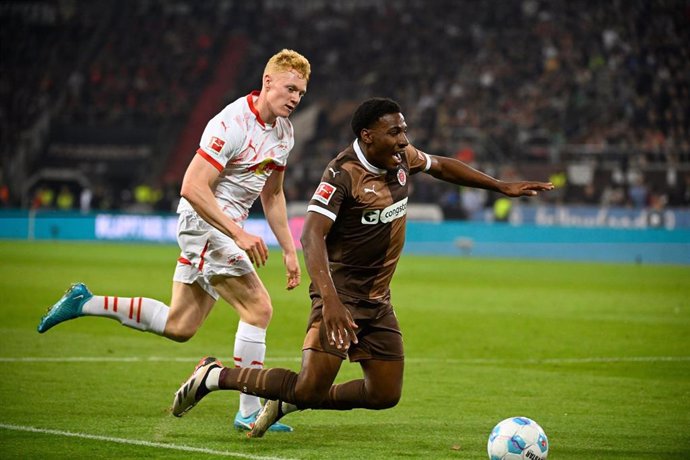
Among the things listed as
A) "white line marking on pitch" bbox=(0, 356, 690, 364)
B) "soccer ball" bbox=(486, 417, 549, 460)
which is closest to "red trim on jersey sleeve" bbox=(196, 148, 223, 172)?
"soccer ball" bbox=(486, 417, 549, 460)

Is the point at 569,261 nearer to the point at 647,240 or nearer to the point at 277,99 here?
the point at 647,240

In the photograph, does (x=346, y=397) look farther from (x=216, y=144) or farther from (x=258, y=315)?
(x=216, y=144)

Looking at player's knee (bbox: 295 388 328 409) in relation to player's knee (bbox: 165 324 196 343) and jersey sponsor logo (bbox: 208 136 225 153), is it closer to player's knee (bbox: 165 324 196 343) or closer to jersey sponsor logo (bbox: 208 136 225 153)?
player's knee (bbox: 165 324 196 343)

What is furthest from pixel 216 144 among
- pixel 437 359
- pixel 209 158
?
pixel 437 359

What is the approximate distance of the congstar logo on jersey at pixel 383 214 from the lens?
6.33 meters

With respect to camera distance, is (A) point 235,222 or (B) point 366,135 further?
(A) point 235,222

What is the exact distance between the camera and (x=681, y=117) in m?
33.2

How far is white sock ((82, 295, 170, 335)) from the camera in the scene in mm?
7410

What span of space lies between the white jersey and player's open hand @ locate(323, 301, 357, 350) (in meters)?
1.62

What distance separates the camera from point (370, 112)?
6.27 metres

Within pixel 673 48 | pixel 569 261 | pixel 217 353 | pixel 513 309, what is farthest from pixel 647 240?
pixel 217 353

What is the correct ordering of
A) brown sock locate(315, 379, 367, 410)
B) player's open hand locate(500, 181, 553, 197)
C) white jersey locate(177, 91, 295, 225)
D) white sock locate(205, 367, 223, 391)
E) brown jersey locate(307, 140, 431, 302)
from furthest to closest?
white jersey locate(177, 91, 295, 225)
player's open hand locate(500, 181, 553, 197)
white sock locate(205, 367, 223, 391)
brown sock locate(315, 379, 367, 410)
brown jersey locate(307, 140, 431, 302)

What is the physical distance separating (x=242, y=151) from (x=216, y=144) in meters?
0.26

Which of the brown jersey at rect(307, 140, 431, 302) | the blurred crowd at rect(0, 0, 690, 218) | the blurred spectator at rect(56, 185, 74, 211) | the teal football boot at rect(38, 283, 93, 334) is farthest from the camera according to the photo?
the blurred spectator at rect(56, 185, 74, 211)
